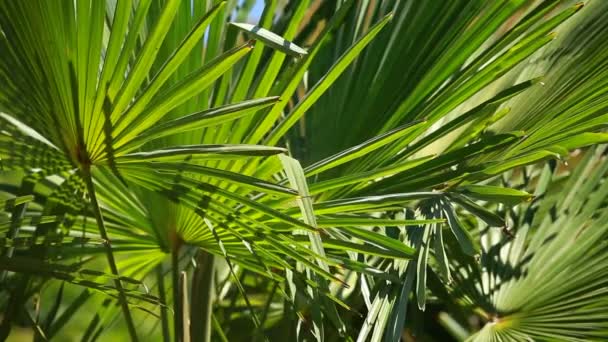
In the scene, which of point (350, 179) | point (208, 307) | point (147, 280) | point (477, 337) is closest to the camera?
point (350, 179)

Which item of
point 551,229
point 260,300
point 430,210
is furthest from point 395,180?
point 260,300

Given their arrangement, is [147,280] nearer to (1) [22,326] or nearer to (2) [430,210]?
(1) [22,326]

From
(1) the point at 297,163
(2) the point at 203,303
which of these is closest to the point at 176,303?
(2) the point at 203,303

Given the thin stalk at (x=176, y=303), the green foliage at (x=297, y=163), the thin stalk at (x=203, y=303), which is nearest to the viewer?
the green foliage at (x=297, y=163)

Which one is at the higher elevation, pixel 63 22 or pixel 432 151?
pixel 432 151

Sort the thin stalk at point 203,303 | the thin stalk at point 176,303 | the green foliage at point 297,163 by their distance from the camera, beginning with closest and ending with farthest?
the green foliage at point 297,163
the thin stalk at point 176,303
the thin stalk at point 203,303

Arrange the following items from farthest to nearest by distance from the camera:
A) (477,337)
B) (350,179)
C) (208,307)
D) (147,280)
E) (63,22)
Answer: (147,280) → (477,337) → (208,307) → (350,179) → (63,22)

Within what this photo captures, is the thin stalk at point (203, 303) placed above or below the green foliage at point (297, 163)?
below

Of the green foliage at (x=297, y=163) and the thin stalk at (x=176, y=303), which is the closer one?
the green foliage at (x=297, y=163)
